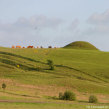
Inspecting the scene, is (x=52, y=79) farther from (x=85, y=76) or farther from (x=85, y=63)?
(x=85, y=63)

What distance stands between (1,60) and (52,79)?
30.6 meters

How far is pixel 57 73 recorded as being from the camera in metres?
83.3

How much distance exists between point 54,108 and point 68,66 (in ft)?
213

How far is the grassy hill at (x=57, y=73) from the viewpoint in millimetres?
63303

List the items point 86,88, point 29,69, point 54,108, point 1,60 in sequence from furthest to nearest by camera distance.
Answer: point 1,60 → point 29,69 → point 86,88 → point 54,108

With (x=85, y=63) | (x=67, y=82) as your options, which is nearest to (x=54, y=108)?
(x=67, y=82)

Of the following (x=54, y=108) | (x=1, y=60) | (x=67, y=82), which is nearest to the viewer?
(x=54, y=108)

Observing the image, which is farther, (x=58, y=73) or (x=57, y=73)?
(x=57, y=73)

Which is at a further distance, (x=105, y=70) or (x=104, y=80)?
(x=105, y=70)

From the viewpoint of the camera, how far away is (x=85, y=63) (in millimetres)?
99938

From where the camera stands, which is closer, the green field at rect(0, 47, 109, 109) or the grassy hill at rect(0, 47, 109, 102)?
the green field at rect(0, 47, 109, 109)

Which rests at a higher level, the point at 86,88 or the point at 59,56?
the point at 59,56

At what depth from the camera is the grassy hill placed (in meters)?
63.3

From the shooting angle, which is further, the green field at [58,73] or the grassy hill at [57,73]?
the grassy hill at [57,73]
